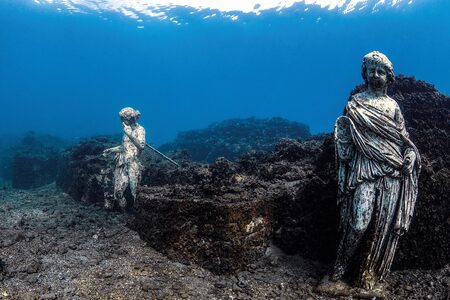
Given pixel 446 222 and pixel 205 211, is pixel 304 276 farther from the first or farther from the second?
pixel 446 222

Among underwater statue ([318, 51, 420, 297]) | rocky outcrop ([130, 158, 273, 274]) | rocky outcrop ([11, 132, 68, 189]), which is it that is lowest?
rocky outcrop ([11, 132, 68, 189])

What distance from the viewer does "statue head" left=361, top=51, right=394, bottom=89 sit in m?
5.29

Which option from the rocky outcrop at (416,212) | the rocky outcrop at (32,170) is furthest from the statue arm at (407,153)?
the rocky outcrop at (32,170)

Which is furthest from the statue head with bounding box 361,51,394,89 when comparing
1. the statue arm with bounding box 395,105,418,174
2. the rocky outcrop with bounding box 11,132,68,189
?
the rocky outcrop with bounding box 11,132,68,189

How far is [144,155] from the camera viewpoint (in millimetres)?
16500

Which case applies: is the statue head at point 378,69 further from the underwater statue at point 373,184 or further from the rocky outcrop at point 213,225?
the rocky outcrop at point 213,225

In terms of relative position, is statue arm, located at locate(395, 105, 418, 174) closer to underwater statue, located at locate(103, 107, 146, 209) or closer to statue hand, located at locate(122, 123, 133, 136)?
underwater statue, located at locate(103, 107, 146, 209)

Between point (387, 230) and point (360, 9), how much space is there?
69.4 meters

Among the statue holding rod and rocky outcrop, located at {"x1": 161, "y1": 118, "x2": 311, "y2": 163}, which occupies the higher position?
rocky outcrop, located at {"x1": 161, "y1": 118, "x2": 311, "y2": 163}

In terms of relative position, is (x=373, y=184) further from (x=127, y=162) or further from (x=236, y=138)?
(x=236, y=138)

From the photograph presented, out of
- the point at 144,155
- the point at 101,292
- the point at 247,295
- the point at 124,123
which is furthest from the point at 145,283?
the point at 144,155

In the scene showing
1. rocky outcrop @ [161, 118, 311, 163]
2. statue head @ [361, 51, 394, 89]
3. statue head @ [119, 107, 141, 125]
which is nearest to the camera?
statue head @ [361, 51, 394, 89]

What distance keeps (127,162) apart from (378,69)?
844 cm

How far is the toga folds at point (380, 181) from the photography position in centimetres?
506
